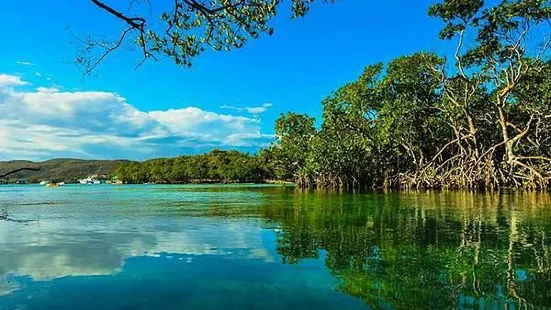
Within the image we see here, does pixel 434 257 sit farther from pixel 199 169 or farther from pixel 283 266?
pixel 199 169

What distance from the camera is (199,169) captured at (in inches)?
3351

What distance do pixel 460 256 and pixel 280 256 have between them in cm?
219

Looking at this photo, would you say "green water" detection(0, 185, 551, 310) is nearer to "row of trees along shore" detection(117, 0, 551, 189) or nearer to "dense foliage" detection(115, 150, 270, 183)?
"row of trees along shore" detection(117, 0, 551, 189)

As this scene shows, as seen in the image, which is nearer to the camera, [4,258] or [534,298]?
[534,298]

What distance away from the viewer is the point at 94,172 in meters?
116

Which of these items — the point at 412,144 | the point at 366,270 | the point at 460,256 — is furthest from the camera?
the point at 412,144

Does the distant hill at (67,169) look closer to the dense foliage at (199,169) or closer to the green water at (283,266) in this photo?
the dense foliage at (199,169)

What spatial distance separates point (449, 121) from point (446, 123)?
461 mm

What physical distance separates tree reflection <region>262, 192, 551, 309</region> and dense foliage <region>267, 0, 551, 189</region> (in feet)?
42.3

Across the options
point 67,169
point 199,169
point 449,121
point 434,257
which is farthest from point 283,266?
point 67,169

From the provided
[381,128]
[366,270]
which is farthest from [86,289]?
[381,128]

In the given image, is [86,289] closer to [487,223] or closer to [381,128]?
[487,223]

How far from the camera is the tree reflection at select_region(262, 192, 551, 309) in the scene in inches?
165

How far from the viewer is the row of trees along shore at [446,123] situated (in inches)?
845
